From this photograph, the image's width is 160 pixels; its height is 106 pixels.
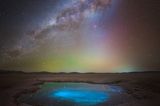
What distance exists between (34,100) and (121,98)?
5.79 metres

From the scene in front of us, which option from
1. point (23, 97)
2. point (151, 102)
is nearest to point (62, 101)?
point (23, 97)

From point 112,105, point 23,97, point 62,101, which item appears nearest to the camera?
point 112,105

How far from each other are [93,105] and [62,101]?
7.12 ft

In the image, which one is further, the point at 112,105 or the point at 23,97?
the point at 23,97

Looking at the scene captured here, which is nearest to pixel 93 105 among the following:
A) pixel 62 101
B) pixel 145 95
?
pixel 62 101

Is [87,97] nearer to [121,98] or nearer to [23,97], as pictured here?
[121,98]

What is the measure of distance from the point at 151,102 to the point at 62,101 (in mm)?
5572

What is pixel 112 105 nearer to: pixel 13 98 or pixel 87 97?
pixel 87 97

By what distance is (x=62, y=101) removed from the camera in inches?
602

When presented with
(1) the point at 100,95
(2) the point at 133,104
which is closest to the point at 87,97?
(1) the point at 100,95

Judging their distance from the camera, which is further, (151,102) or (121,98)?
(121,98)

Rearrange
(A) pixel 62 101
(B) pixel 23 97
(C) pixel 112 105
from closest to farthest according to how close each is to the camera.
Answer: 1. (C) pixel 112 105
2. (A) pixel 62 101
3. (B) pixel 23 97

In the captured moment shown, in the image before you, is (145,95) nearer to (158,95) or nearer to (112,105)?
(158,95)

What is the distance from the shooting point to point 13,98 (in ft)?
52.5
